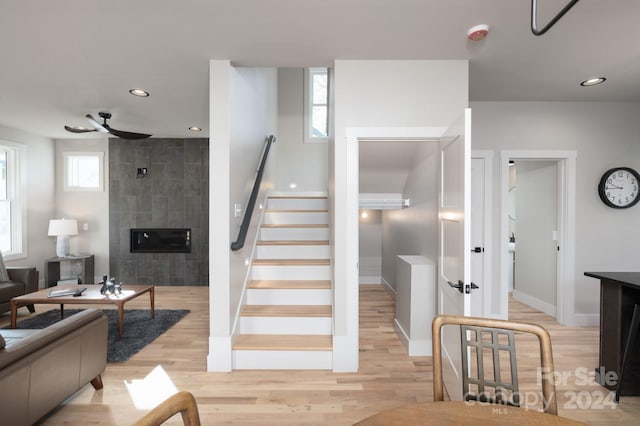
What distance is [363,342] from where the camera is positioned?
3148mm

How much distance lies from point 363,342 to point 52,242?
5.71 metres

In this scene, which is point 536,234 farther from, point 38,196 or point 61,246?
point 38,196

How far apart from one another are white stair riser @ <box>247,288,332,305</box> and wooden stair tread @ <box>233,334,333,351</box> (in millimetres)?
358

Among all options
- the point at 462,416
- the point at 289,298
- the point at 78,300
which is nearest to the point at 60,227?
the point at 78,300

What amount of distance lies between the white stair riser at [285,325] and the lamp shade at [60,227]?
427cm

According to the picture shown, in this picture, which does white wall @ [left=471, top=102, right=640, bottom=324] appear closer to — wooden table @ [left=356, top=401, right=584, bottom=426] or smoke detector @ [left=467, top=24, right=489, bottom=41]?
smoke detector @ [left=467, top=24, right=489, bottom=41]

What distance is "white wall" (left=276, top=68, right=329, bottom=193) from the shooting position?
18.4 feet

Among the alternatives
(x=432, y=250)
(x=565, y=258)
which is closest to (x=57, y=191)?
(x=432, y=250)

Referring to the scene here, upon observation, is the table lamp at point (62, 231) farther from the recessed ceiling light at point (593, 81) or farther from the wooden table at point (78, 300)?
the recessed ceiling light at point (593, 81)

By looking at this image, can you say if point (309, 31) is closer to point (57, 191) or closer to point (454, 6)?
point (454, 6)

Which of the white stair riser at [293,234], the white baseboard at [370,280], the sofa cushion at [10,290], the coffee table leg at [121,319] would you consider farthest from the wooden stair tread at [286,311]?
the sofa cushion at [10,290]

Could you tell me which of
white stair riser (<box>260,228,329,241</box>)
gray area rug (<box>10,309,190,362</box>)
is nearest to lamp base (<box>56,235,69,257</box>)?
gray area rug (<box>10,309,190,362</box>)

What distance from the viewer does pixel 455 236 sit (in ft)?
6.86

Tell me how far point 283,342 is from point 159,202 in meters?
4.13
